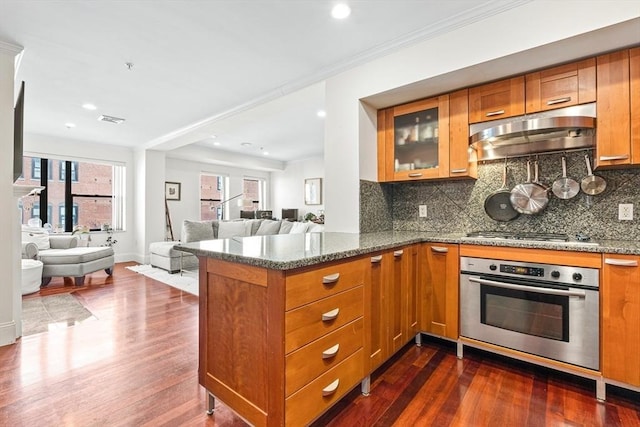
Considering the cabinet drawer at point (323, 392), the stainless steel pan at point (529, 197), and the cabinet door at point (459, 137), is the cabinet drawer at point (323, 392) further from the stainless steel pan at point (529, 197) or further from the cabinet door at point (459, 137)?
the stainless steel pan at point (529, 197)

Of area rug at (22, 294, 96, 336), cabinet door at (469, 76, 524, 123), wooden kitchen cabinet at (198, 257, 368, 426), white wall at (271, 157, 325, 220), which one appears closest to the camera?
wooden kitchen cabinet at (198, 257, 368, 426)

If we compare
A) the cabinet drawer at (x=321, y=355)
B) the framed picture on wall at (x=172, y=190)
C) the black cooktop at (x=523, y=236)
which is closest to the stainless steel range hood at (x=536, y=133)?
the black cooktop at (x=523, y=236)

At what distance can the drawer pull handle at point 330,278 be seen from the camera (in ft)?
4.81

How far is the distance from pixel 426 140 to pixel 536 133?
2.58 ft

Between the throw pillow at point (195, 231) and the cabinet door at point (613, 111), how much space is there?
5.29 m

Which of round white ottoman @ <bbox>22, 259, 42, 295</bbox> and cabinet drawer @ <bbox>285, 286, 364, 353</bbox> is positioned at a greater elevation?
cabinet drawer @ <bbox>285, 286, 364, 353</bbox>

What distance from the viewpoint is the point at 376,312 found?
1.90m

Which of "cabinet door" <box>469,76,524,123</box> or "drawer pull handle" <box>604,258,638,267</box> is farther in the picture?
"cabinet door" <box>469,76,524,123</box>

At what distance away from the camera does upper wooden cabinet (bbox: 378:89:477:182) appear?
246cm

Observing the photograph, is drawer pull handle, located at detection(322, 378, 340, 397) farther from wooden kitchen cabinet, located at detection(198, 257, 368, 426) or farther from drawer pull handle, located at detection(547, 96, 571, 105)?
drawer pull handle, located at detection(547, 96, 571, 105)

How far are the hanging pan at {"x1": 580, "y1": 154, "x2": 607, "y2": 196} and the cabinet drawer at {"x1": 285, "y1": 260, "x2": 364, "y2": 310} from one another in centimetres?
180

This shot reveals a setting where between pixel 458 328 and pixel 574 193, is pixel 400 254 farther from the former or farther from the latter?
pixel 574 193

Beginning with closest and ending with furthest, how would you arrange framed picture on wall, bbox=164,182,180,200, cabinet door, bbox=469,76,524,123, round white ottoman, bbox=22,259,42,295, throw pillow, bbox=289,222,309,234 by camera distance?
cabinet door, bbox=469,76,524,123
round white ottoman, bbox=22,259,42,295
throw pillow, bbox=289,222,309,234
framed picture on wall, bbox=164,182,180,200

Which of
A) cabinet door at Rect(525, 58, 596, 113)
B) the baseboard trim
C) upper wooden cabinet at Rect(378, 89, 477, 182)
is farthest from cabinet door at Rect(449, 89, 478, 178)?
the baseboard trim
